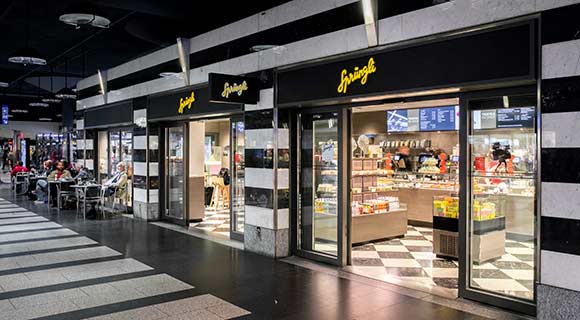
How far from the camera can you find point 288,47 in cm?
629

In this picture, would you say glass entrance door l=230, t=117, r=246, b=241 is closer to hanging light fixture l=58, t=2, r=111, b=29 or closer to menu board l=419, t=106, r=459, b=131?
hanging light fixture l=58, t=2, r=111, b=29

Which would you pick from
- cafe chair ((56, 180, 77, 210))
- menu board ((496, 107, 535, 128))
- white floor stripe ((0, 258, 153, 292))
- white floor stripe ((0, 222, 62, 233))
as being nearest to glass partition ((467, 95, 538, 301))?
menu board ((496, 107, 535, 128))

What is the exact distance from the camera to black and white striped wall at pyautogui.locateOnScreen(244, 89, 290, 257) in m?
6.52

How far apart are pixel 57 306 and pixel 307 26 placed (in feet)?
14.0

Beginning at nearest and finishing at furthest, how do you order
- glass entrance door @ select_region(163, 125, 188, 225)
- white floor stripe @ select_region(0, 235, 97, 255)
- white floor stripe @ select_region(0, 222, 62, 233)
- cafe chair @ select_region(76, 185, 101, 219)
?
white floor stripe @ select_region(0, 235, 97, 255)
white floor stripe @ select_region(0, 222, 62, 233)
glass entrance door @ select_region(163, 125, 188, 225)
cafe chair @ select_region(76, 185, 101, 219)

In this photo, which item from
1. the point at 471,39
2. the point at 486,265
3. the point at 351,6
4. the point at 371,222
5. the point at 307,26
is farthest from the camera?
the point at 371,222

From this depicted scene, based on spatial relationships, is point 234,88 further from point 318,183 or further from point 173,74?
point 173,74

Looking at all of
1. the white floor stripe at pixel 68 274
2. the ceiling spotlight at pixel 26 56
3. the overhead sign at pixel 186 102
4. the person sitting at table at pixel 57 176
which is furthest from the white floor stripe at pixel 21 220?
the white floor stripe at pixel 68 274

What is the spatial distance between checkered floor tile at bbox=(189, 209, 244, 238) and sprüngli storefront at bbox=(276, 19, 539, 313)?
82.6 inches

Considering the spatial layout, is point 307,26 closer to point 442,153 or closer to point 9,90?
point 442,153

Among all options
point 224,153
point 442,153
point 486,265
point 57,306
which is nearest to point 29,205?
point 224,153

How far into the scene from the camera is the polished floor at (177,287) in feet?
14.1

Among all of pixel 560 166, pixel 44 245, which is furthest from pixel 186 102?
pixel 560 166

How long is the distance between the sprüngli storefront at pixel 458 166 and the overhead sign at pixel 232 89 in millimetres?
535
